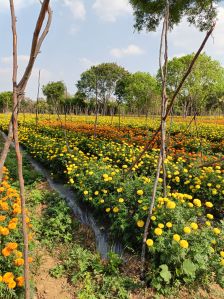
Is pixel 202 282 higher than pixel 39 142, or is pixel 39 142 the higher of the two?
pixel 39 142

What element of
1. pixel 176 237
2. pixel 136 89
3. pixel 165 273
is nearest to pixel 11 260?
pixel 165 273

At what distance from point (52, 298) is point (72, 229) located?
1.49 metres

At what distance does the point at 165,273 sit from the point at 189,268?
265 millimetres

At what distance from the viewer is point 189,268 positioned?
280 centimetres

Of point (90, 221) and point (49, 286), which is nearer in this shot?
point (49, 286)

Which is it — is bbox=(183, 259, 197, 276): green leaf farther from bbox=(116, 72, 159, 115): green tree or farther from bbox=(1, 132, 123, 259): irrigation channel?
bbox=(116, 72, 159, 115): green tree

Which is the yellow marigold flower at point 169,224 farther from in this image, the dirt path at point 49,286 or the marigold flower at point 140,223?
the dirt path at point 49,286

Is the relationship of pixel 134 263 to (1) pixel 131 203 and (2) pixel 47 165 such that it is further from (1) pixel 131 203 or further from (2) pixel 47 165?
(2) pixel 47 165

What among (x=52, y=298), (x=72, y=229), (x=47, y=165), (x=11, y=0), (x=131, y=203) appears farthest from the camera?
(x=47, y=165)

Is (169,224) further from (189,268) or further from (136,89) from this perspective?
(136,89)

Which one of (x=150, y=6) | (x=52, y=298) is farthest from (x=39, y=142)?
(x=150, y=6)

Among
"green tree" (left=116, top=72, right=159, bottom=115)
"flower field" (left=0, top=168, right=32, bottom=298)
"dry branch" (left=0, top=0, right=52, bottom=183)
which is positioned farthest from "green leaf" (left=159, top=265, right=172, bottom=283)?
"green tree" (left=116, top=72, right=159, bottom=115)

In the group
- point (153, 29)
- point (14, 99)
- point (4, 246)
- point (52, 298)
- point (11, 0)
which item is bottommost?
point (52, 298)

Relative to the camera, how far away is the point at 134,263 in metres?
3.40
